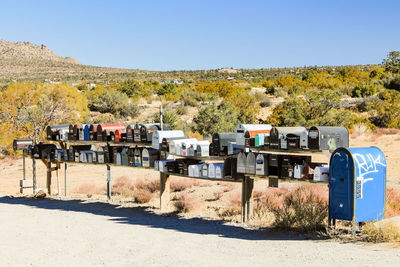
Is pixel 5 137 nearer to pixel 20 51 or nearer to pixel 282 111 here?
pixel 282 111

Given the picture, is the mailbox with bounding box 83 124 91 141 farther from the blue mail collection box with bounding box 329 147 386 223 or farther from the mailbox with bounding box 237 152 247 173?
the blue mail collection box with bounding box 329 147 386 223

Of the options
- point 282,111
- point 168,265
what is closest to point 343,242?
point 168,265

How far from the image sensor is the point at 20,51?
9644cm

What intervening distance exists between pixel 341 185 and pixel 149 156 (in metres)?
4.50

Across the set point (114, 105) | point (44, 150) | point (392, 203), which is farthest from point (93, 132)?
point (114, 105)

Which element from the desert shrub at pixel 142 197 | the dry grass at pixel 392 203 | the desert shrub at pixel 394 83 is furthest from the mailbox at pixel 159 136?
the desert shrub at pixel 394 83

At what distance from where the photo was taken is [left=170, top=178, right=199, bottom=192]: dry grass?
13.2 m

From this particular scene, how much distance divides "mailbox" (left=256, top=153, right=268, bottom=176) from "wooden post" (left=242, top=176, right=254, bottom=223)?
45 cm

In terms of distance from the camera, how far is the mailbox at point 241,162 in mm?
8164

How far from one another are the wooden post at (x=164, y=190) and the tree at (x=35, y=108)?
40.7ft

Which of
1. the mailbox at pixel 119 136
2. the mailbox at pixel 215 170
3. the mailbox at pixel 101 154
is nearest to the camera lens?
the mailbox at pixel 215 170

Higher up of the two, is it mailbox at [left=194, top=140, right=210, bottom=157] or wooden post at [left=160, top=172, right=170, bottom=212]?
mailbox at [left=194, top=140, right=210, bottom=157]

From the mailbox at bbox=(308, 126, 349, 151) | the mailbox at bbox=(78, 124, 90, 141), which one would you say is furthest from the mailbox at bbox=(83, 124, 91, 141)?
the mailbox at bbox=(308, 126, 349, 151)

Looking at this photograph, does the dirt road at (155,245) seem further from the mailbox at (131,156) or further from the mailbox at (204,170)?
the mailbox at (131,156)
